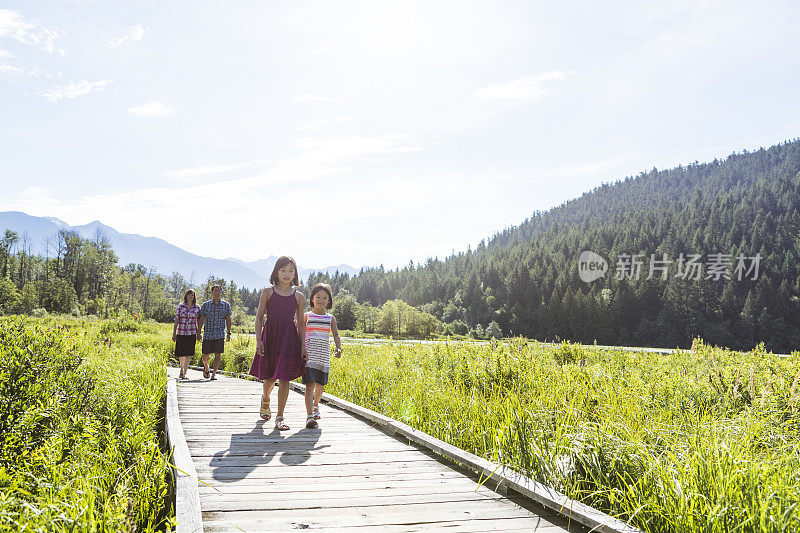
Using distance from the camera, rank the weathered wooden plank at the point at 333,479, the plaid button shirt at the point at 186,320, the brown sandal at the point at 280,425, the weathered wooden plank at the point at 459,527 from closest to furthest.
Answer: the weathered wooden plank at the point at 459,527
the weathered wooden plank at the point at 333,479
the brown sandal at the point at 280,425
the plaid button shirt at the point at 186,320

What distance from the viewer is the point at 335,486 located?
3.79 meters

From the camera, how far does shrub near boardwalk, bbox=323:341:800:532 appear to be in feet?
9.47

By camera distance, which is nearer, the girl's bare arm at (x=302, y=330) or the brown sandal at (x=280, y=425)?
the brown sandal at (x=280, y=425)

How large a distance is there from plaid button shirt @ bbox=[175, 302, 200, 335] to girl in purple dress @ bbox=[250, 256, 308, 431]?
5.18 metres

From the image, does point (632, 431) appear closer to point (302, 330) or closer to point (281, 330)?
point (302, 330)

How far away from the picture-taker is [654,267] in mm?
93188

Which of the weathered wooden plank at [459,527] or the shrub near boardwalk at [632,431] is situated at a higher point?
the shrub near boardwalk at [632,431]

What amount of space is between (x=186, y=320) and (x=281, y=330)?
5523 millimetres

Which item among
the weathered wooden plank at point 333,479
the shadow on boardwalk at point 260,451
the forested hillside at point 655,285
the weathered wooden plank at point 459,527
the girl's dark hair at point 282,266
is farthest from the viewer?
the forested hillside at point 655,285

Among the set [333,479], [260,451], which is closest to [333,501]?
[333,479]

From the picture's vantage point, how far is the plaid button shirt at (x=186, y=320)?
10.6 meters

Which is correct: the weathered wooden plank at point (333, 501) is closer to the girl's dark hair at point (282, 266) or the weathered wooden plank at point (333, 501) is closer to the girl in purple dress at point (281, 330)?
the girl in purple dress at point (281, 330)

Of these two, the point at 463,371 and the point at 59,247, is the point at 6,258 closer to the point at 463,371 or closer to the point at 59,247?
the point at 59,247

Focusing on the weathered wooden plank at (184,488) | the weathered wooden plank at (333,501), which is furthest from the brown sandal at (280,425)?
the weathered wooden plank at (333,501)
